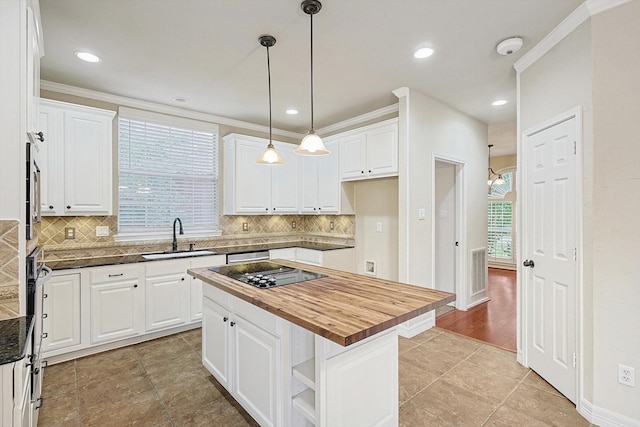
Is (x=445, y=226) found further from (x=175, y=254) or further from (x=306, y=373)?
(x=175, y=254)

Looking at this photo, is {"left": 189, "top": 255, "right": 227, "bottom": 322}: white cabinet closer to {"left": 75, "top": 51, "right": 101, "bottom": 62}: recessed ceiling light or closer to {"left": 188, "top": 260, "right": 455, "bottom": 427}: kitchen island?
{"left": 188, "top": 260, "right": 455, "bottom": 427}: kitchen island

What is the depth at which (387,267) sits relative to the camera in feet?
14.0

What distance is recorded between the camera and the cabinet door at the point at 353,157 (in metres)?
4.02

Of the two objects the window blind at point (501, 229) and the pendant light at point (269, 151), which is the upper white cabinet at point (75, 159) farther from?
the window blind at point (501, 229)

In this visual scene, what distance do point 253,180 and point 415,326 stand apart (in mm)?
2816

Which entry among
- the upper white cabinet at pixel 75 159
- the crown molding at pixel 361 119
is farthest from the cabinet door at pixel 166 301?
the crown molding at pixel 361 119

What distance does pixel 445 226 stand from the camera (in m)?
4.54

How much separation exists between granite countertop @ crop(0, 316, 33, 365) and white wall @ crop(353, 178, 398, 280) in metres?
3.61

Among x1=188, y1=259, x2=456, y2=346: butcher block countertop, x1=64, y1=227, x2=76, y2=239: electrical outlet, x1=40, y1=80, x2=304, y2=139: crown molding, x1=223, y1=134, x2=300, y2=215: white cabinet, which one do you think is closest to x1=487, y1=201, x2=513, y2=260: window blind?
x1=223, y1=134, x2=300, y2=215: white cabinet

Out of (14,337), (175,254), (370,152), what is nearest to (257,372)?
(14,337)

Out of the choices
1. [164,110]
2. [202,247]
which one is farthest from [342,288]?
[164,110]

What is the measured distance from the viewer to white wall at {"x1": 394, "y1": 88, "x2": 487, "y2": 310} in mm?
3414

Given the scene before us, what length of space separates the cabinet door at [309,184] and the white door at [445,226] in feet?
5.77

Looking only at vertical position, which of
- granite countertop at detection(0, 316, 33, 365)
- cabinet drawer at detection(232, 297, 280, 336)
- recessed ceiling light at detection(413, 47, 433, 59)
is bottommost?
cabinet drawer at detection(232, 297, 280, 336)
